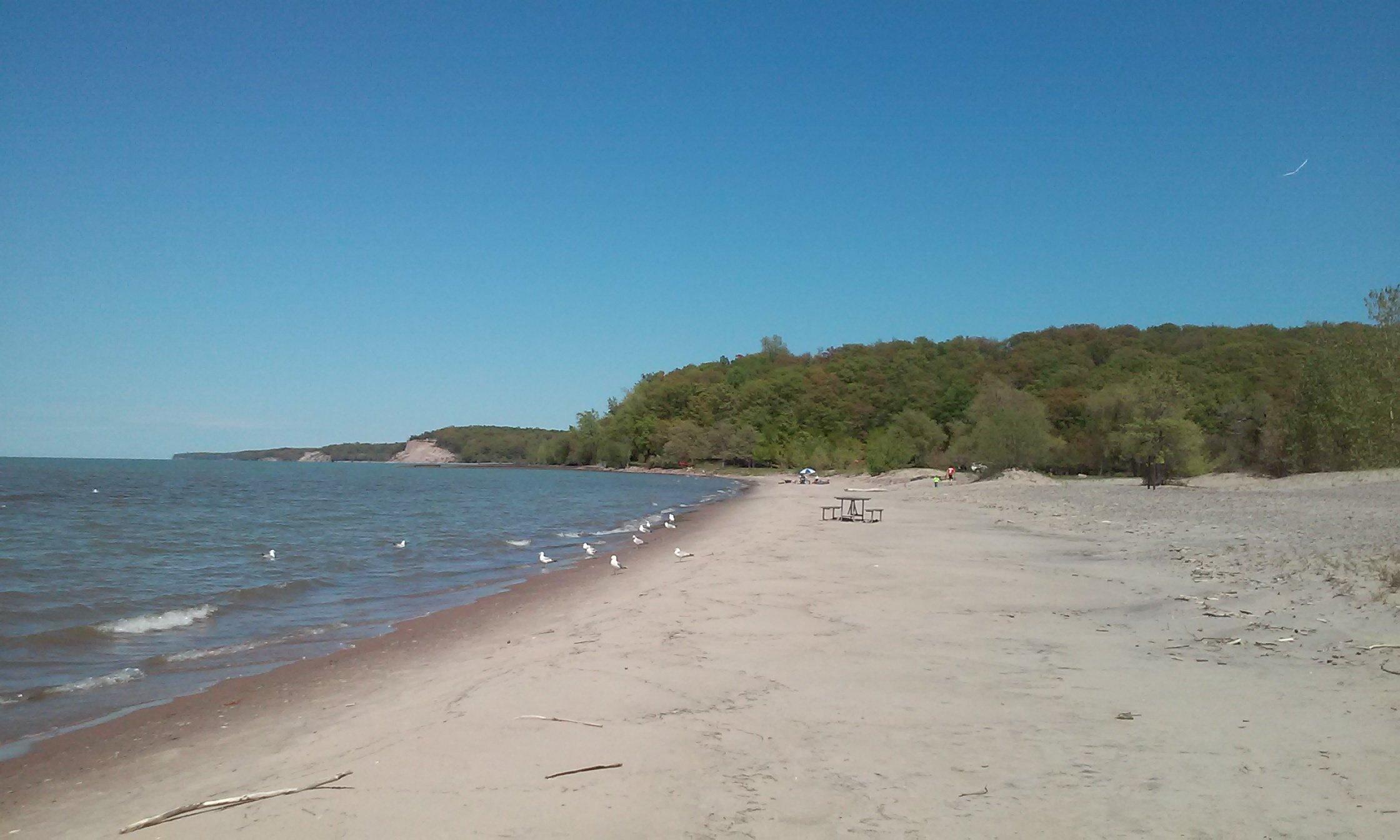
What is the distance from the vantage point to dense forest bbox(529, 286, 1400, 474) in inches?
1383

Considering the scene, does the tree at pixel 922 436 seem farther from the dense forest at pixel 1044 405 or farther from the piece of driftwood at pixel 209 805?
the piece of driftwood at pixel 209 805

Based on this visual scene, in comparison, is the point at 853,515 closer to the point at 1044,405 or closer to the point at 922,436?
the point at 1044,405

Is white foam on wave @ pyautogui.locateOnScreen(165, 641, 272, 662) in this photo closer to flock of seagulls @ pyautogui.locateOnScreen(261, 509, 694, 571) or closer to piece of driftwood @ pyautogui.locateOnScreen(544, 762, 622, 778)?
piece of driftwood @ pyautogui.locateOnScreen(544, 762, 622, 778)

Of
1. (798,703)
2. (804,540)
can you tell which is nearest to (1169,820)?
(798,703)

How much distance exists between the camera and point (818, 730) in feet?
18.3

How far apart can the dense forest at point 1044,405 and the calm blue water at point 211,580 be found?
29.4m

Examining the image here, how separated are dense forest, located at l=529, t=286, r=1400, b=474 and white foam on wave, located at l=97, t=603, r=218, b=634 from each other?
3998cm

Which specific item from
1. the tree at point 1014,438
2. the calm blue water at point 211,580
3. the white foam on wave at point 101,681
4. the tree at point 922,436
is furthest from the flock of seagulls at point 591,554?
the tree at point 922,436

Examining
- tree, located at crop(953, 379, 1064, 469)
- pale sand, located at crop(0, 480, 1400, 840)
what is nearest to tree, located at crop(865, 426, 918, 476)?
tree, located at crop(953, 379, 1064, 469)

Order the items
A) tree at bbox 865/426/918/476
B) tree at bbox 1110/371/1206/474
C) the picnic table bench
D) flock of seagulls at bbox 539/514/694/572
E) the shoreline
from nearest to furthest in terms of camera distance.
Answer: the shoreline
flock of seagulls at bbox 539/514/694/572
the picnic table bench
tree at bbox 1110/371/1206/474
tree at bbox 865/426/918/476

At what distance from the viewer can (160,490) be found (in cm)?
5259

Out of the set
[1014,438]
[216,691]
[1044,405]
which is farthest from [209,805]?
[1044,405]

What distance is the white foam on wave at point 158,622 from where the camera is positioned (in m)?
11.1

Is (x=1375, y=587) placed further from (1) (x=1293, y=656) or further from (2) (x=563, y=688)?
(2) (x=563, y=688)
